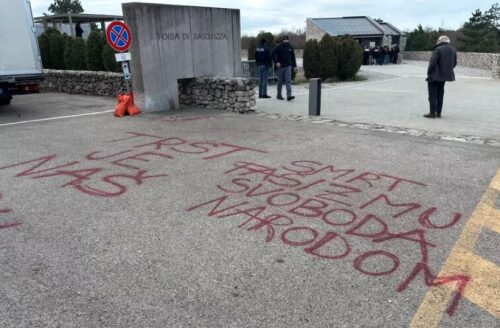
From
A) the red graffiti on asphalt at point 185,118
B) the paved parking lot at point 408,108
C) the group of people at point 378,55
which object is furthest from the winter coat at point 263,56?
the group of people at point 378,55

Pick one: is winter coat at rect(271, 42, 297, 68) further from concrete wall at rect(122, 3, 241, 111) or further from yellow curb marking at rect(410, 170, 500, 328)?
yellow curb marking at rect(410, 170, 500, 328)

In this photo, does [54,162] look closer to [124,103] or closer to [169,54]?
[124,103]

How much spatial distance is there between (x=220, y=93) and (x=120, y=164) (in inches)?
198

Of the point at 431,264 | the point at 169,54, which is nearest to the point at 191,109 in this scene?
the point at 169,54

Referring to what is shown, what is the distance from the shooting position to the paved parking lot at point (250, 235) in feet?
8.61

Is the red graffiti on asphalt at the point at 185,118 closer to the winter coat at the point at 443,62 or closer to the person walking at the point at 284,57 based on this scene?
the person walking at the point at 284,57

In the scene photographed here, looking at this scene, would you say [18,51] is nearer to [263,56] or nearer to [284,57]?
[263,56]

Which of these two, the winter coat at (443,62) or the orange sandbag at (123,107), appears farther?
the orange sandbag at (123,107)

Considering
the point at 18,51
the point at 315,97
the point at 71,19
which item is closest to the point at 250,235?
the point at 315,97

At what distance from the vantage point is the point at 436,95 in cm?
914

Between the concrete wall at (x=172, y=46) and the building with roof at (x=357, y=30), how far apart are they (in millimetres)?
30822

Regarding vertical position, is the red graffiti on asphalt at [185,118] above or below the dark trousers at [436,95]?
below

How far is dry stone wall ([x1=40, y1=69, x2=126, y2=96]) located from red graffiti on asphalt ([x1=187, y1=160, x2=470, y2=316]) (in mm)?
9289

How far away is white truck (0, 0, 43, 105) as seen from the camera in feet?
30.7
